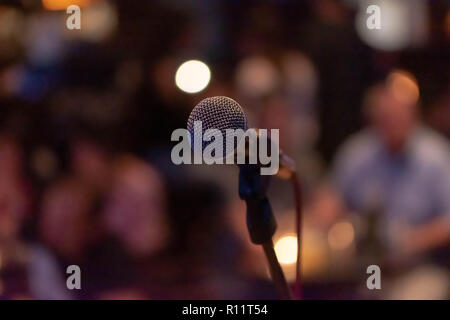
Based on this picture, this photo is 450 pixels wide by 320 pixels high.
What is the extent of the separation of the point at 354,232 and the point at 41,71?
1.74 m

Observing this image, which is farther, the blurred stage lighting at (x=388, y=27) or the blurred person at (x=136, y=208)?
the blurred stage lighting at (x=388, y=27)

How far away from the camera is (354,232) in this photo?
119 inches

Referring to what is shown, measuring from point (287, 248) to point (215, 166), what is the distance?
765mm

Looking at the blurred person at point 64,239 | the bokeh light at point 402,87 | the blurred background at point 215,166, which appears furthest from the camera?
the bokeh light at point 402,87

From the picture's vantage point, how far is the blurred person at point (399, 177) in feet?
10.1

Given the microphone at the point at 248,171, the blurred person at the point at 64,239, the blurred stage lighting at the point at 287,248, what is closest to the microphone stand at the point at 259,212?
the microphone at the point at 248,171

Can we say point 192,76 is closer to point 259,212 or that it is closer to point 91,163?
point 91,163

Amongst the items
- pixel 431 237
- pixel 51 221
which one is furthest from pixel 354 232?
pixel 51 221

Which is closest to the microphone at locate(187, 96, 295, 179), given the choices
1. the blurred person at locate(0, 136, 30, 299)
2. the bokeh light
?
the blurred person at locate(0, 136, 30, 299)

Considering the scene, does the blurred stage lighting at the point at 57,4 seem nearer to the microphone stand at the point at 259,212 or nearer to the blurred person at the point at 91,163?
the blurred person at the point at 91,163

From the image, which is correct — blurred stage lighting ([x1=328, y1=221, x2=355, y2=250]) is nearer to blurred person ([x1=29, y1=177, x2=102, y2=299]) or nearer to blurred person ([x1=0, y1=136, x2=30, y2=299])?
blurred person ([x1=29, y1=177, x2=102, y2=299])

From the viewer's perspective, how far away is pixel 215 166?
3.42m

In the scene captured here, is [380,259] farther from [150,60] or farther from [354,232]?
[150,60]

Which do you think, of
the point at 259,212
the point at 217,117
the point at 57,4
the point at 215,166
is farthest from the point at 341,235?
the point at 57,4
